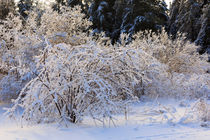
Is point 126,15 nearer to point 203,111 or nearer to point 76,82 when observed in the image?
point 203,111

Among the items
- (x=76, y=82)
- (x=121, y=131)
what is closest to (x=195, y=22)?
(x=76, y=82)

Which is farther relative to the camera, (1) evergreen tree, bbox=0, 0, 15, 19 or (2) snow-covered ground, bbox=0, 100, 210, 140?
(1) evergreen tree, bbox=0, 0, 15, 19

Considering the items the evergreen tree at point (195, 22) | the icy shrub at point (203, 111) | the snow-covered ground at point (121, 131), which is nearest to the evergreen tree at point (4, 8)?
the snow-covered ground at point (121, 131)

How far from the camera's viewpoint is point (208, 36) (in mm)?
19000

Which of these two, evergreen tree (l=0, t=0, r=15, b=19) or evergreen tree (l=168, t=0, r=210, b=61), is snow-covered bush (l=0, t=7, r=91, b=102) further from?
evergreen tree (l=168, t=0, r=210, b=61)

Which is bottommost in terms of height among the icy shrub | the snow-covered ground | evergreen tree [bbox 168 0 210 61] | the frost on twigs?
the snow-covered ground

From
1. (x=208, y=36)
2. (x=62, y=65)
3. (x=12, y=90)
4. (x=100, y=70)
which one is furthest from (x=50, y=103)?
(x=208, y=36)

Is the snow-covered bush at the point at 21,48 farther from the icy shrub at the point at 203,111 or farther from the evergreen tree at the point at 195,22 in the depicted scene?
the evergreen tree at the point at 195,22

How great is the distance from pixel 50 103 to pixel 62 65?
886 millimetres

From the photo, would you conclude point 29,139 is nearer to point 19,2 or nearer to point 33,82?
point 33,82

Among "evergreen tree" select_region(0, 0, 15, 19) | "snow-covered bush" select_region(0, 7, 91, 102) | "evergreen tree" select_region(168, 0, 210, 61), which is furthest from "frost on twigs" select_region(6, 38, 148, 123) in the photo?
"evergreen tree" select_region(168, 0, 210, 61)

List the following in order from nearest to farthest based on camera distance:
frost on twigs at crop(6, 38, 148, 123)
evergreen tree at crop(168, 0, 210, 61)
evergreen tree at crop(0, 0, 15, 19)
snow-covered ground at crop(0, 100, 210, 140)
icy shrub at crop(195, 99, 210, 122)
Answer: snow-covered ground at crop(0, 100, 210, 140) < frost on twigs at crop(6, 38, 148, 123) < icy shrub at crop(195, 99, 210, 122) < evergreen tree at crop(0, 0, 15, 19) < evergreen tree at crop(168, 0, 210, 61)

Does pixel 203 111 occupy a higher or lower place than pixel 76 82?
lower

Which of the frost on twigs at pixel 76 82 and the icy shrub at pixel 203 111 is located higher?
the frost on twigs at pixel 76 82
